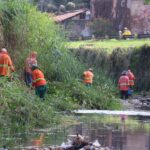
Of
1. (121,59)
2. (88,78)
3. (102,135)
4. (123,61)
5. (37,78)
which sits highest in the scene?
(37,78)

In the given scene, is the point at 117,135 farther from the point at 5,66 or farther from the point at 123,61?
the point at 123,61

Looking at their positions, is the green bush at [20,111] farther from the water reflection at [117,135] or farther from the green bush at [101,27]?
the green bush at [101,27]

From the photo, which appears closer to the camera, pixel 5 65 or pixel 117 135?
pixel 117 135

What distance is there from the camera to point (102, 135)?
69.1 ft

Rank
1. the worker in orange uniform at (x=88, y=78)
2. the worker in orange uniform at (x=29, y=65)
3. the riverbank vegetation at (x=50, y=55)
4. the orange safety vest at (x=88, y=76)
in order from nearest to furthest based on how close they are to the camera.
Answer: the worker in orange uniform at (x=29, y=65) < the riverbank vegetation at (x=50, y=55) < the worker in orange uniform at (x=88, y=78) < the orange safety vest at (x=88, y=76)

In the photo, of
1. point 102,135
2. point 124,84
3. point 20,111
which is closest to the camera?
point 102,135

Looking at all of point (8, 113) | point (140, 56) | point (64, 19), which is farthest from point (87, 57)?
point (64, 19)

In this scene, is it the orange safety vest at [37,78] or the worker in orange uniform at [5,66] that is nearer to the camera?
the worker in orange uniform at [5,66]

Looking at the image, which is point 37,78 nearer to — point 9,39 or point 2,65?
point 2,65

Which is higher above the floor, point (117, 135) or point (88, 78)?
point (88, 78)

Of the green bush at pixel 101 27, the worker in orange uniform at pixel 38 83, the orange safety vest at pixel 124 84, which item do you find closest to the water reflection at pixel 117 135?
the worker in orange uniform at pixel 38 83

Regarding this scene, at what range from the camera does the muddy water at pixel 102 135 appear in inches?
740

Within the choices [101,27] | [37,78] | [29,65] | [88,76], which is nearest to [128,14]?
[101,27]

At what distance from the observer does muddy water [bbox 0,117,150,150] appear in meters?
18.8
